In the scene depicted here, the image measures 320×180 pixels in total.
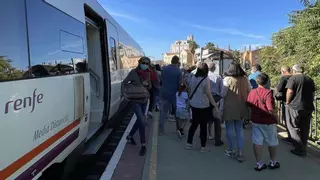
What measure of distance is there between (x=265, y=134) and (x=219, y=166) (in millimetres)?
943

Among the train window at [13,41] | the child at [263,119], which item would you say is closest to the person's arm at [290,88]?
the child at [263,119]

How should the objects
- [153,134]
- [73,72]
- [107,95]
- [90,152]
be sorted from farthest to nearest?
[153,134] < [107,95] < [90,152] < [73,72]

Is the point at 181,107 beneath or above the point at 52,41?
beneath

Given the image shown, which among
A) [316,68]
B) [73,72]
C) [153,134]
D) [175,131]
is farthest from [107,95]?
[316,68]

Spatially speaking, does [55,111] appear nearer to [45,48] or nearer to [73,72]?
[45,48]

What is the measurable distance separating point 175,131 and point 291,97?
10.4ft

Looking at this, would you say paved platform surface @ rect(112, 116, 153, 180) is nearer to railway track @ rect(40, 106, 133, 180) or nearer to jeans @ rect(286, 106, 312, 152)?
railway track @ rect(40, 106, 133, 180)

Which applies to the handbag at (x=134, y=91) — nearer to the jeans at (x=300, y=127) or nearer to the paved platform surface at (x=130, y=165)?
the paved platform surface at (x=130, y=165)

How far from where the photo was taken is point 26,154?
3.17 m

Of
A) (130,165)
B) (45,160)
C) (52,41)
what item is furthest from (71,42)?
(130,165)

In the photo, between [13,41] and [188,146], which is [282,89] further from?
[13,41]

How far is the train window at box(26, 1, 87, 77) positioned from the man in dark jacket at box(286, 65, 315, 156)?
3744mm

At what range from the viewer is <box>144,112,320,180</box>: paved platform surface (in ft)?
17.4

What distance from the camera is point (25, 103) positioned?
3.08m
